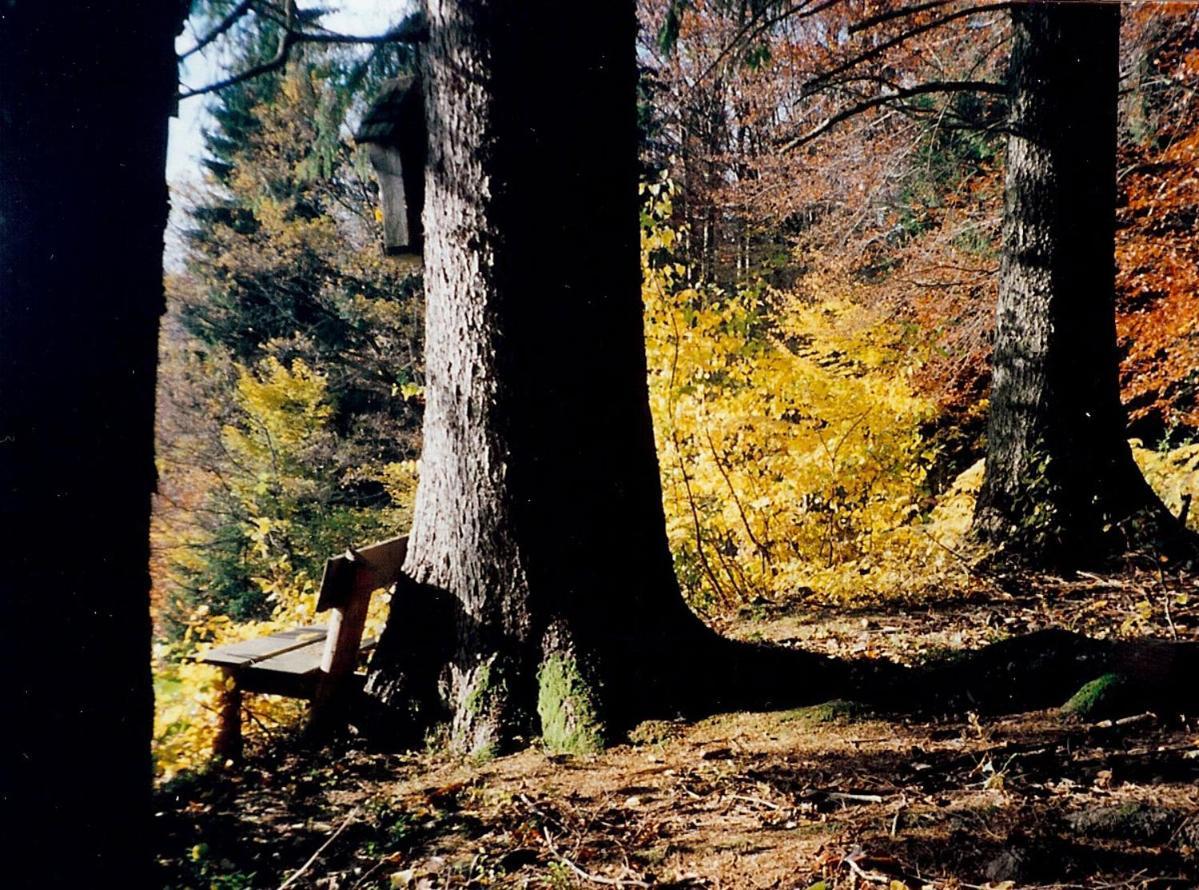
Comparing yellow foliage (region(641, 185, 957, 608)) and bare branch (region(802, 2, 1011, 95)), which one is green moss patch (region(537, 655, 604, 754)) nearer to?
yellow foliage (region(641, 185, 957, 608))

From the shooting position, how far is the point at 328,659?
3.79 meters

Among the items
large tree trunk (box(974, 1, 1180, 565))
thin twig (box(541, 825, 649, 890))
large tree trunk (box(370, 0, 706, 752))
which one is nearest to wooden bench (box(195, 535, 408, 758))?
large tree trunk (box(370, 0, 706, 752))

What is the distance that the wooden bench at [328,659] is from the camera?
150 inches

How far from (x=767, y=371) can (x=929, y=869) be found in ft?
18.7

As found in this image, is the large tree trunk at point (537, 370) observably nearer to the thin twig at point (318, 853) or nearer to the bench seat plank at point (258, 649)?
the thin twig at point (318, 853)

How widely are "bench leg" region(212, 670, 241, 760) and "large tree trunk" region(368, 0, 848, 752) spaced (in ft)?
3.47

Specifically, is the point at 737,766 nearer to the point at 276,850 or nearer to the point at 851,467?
the point at 276,850

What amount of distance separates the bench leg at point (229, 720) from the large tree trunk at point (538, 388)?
1057mm

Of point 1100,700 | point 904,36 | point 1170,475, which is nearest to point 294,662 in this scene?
point 1100,700

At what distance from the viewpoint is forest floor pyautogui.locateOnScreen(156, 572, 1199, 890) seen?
215 centimetres

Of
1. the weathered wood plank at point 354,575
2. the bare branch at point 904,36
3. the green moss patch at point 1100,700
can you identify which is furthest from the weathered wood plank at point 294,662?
the bare branch at point 904,36

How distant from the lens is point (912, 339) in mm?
11305

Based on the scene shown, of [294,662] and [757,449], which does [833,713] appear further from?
[757,449]

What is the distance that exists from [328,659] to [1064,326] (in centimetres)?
480
